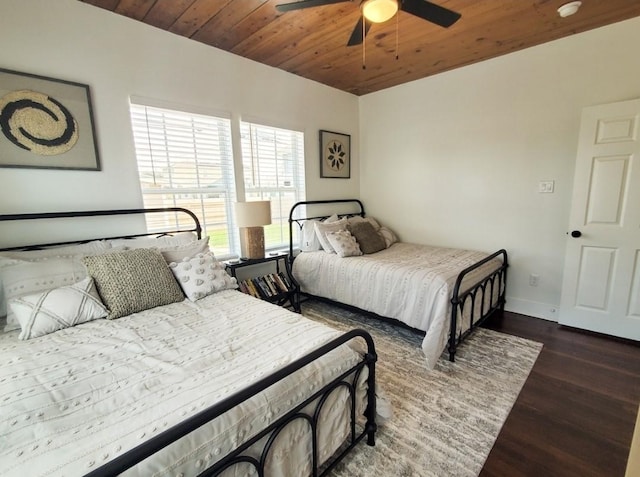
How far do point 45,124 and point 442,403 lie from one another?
3.14 metres

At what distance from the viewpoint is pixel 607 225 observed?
2.53m

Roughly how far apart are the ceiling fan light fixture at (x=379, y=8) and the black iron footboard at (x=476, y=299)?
1794 millimetres

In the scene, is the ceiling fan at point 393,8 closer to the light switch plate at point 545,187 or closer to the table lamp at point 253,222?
the table lamp at point 253,222

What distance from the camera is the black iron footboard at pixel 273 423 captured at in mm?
698

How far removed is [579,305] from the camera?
273 centimetres

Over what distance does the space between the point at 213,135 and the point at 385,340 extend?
2.49 m

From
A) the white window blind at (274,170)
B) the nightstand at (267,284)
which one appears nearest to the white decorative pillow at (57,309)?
the nightstand at (267,284)

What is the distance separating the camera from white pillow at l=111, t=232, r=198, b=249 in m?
2.19

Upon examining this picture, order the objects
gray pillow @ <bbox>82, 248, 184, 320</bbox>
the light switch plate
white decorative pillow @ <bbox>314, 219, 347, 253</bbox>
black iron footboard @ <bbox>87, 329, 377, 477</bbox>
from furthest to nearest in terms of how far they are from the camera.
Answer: white decorative pillow @ <bbox>314, 219, 347, 253</bbox> → the light switch plate → gray pillow @ <bbox>82, 248, 184, 320</bbox> → black iron footboard @ <bbox>87, 329, 377, 477</bbox>

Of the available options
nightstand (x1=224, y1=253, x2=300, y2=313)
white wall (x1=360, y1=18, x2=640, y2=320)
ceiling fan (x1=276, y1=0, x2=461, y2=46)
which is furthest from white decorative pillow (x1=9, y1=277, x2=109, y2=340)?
white wall (x1=360, y1=18, x2=640, y2=320)

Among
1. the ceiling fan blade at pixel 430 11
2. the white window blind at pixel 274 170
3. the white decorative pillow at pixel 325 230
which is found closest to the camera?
the ceiling fan blade at pixel 430 11

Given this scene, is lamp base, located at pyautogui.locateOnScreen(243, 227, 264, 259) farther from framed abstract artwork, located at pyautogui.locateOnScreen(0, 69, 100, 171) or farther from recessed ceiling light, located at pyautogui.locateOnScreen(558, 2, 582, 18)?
recessed ceiling light, located at pyautogui.locateOnScreen(558, 2, 582, 18)

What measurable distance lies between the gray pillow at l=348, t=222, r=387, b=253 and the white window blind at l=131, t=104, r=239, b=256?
52.4 inches

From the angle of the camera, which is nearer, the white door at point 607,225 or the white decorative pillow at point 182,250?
the white decorative pillow at point 182,250
